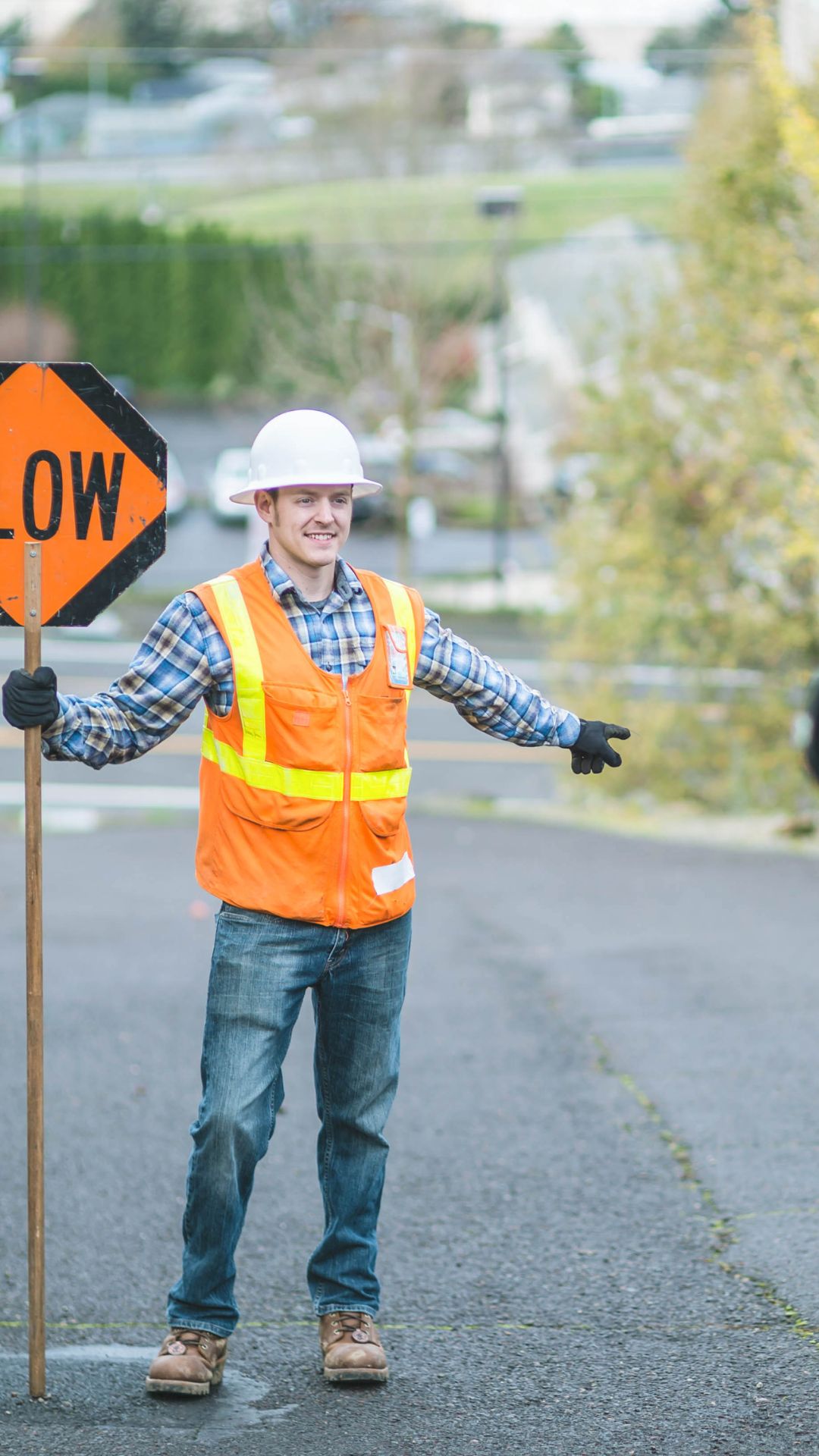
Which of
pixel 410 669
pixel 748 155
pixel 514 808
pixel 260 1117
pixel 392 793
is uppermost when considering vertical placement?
pixel 748 155

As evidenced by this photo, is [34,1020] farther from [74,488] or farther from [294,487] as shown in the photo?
[294,487]

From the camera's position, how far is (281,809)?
3.79m

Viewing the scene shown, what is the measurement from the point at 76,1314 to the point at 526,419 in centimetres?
4417

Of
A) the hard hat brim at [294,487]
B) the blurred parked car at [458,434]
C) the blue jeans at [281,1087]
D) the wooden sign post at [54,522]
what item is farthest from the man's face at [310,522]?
the blurred parked car at [458,434]

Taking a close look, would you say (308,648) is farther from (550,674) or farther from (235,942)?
(550,674)

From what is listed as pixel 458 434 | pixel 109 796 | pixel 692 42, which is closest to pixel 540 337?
pixel 458 434

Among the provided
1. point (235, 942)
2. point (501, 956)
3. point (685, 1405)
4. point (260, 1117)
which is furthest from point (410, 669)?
point (501, 956)

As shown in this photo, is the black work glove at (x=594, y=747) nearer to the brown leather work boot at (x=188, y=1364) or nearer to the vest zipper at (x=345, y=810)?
the vest zipper at (x=345, y=810)

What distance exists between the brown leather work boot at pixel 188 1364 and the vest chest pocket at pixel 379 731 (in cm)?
127

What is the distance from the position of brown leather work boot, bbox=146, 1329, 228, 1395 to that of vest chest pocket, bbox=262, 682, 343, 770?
1245 mm

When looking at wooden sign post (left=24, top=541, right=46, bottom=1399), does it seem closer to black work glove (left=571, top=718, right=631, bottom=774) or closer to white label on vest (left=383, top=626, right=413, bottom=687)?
white label on vest (left=383, top=626, right=413, bottom=687)

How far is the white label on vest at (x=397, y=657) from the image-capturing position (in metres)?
3.91

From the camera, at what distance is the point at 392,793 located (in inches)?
154

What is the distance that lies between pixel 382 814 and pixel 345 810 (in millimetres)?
90
